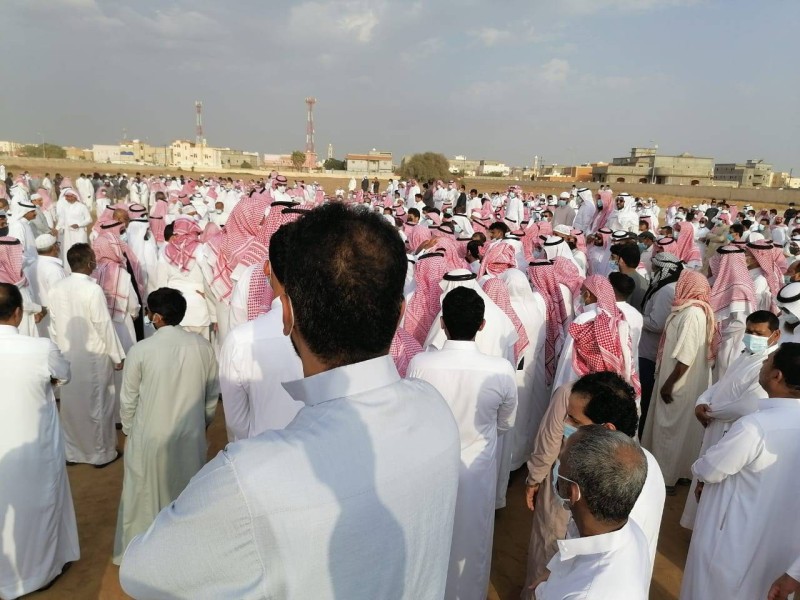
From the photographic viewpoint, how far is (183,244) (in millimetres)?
5758

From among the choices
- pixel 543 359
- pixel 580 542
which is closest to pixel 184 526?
pixel 580 542

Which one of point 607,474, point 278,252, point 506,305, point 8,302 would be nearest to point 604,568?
point 607,474

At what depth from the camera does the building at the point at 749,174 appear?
63344 millimetres

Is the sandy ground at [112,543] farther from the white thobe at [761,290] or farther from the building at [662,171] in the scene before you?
the building at [662,171]

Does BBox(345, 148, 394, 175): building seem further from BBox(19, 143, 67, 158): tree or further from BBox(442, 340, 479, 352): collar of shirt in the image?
BBox(442, 340, 479, 352): collar of shirt

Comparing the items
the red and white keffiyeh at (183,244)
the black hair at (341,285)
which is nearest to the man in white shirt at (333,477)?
the black hair at (341,285)

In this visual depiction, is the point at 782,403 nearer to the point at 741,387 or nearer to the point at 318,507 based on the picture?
the point at 741,387

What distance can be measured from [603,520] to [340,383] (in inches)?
39.4

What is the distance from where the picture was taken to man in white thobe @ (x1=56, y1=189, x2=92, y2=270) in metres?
11.0

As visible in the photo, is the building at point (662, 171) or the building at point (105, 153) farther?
the building at point (105, 153)

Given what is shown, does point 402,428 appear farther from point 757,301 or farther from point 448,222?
point 448,222

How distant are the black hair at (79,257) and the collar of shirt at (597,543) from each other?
13.4 feet

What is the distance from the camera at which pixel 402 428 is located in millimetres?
Result: 1060

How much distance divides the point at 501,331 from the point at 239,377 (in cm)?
198
